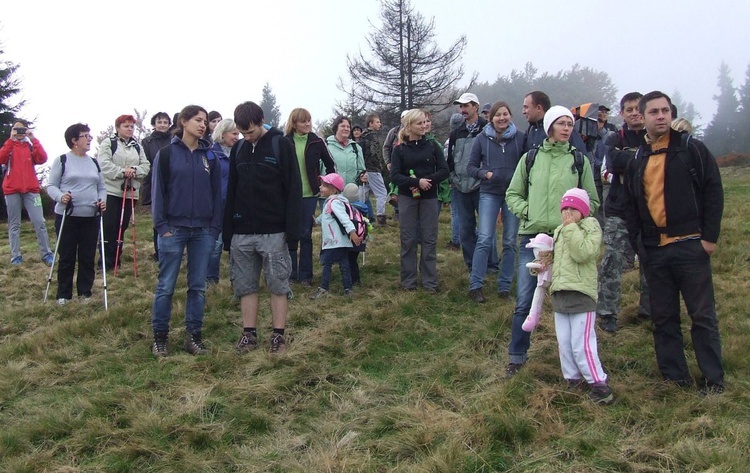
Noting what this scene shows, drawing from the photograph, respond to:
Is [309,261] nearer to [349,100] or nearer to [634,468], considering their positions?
[634,468]

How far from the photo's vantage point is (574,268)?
4090mm

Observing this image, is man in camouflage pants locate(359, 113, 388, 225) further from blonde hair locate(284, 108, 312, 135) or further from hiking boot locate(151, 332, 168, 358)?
hiking boot locate(151, 332, 168, 358)

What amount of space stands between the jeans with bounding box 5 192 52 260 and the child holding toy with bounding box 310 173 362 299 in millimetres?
5148

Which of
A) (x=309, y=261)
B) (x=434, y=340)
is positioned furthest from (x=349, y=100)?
(x=434, y=340)

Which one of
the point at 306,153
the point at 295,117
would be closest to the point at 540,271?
the point at 306,153

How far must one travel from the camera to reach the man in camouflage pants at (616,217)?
541cm

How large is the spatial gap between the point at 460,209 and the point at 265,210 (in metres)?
3.42

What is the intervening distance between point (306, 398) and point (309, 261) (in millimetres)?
3581

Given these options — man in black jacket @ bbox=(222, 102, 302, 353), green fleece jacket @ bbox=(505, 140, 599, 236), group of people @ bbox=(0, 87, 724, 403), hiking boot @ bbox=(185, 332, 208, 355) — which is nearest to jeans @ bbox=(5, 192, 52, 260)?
group of people @ bbox=(0, 87, 724, 403)

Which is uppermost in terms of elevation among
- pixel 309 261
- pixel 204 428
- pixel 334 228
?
pixel 334 228

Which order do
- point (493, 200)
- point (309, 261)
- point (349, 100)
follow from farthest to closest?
point (349, 100)
point (309, 261)
point (493, 200)

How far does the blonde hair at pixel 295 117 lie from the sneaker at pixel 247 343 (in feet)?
9.75

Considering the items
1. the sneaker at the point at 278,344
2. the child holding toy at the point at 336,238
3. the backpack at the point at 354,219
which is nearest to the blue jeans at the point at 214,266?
the child holding toy at the point at 336,238

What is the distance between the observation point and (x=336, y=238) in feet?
23.5
